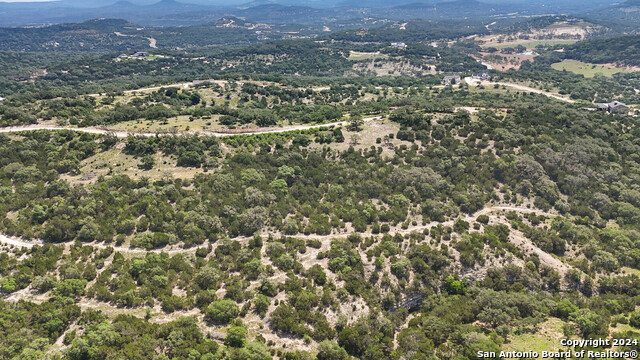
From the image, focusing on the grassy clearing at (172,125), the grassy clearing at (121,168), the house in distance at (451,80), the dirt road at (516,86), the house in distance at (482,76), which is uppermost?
the house in distance at (482,76)

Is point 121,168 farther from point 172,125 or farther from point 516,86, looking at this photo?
point 516,86

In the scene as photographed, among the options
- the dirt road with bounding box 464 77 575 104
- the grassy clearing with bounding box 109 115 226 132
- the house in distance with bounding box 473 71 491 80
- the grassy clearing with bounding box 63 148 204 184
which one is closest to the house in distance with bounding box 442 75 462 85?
the dirt road with bounding box 464 77 575 104

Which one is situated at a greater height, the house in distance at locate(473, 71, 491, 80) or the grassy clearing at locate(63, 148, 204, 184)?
the house in distance at locate(473, 71, 491, 80)

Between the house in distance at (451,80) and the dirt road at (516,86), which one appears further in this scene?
the house in distance at (451,80)

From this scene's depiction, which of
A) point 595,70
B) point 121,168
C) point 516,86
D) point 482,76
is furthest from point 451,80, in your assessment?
point 121,168

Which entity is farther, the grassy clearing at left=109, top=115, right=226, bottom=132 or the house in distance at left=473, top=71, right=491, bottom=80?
the house in distance at left=473, top=71, right=491, bottom=80

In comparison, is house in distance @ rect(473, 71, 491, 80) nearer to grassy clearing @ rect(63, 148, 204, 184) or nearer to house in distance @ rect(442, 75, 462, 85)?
house in distance @ rect(442, 75, 462, 85)

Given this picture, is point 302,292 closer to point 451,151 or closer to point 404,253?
point 404,253

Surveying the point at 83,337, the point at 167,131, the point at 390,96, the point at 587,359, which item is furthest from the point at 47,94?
the point at 587,359

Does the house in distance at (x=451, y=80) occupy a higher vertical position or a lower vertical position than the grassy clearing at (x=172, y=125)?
higher

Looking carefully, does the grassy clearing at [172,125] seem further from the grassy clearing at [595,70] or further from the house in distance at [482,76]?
the grassy clearing at [595,70]

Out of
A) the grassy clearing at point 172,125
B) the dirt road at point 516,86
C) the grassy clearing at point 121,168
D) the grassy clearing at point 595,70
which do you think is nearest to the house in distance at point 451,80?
the dirt road at point 516,86

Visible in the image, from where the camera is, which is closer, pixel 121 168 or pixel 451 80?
pixel 121 168
